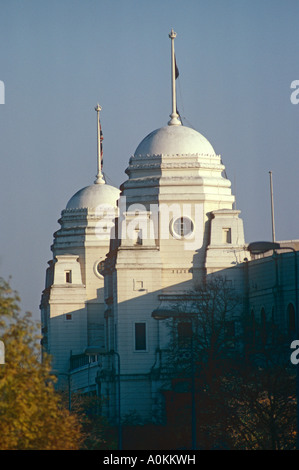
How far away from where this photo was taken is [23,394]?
51.3 m

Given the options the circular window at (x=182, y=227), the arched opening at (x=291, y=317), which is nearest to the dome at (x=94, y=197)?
the circular window at (x=182, y=227)

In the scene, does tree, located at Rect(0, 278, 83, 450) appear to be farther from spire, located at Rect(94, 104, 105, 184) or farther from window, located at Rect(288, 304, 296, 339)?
spire, located at Rect(94, 104, 105, 184)

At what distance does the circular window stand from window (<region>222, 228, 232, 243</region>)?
2.06 meters

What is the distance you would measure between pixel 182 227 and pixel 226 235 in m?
2.84

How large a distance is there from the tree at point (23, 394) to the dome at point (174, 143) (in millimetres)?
45802

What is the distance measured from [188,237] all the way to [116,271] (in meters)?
5.06

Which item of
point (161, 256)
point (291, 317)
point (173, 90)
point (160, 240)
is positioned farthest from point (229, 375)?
point (173, 90)

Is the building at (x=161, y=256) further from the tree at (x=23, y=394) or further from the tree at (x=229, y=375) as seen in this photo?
the tree at (x=23, y=394)

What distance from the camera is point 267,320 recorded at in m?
92.9

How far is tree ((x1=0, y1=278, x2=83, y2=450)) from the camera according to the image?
A: 167 feet
